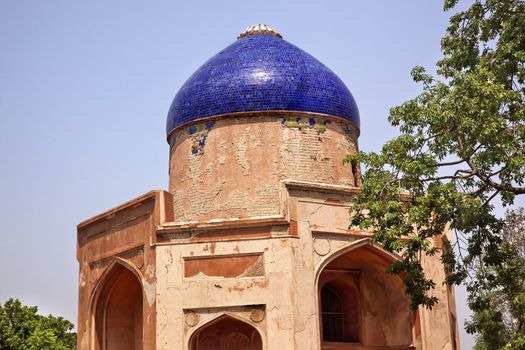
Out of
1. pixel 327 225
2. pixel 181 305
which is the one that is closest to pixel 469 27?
pixel 327 225

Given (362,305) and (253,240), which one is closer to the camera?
(253,240)

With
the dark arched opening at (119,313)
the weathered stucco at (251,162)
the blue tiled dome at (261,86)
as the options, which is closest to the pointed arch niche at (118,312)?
the dark arched opening at (119,313)

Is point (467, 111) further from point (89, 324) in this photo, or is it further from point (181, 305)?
point (89, 324)

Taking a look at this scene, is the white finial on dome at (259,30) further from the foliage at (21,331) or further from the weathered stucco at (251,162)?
the foliage at (21,331)

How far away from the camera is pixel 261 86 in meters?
13.1

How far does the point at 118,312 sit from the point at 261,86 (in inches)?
189

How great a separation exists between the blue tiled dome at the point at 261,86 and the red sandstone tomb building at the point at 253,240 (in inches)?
1.0

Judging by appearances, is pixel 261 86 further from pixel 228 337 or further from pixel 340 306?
pixel 228 337

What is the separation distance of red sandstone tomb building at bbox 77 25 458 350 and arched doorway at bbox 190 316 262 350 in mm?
22

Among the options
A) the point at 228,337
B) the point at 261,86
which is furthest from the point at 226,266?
the point at 261,86

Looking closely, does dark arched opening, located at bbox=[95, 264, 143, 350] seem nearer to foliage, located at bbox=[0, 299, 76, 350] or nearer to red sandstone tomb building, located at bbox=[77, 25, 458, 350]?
red sandstone tomb building, located at bbox=[77, 25, 458, 350]

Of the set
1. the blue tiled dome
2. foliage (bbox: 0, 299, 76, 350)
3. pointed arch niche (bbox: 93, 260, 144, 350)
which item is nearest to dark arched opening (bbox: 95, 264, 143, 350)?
pointed arch niche (bbox: 93, 260, 144, 350)

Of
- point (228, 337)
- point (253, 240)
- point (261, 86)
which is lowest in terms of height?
point (228, 337)

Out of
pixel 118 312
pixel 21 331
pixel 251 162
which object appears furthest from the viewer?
pixel 21 331
